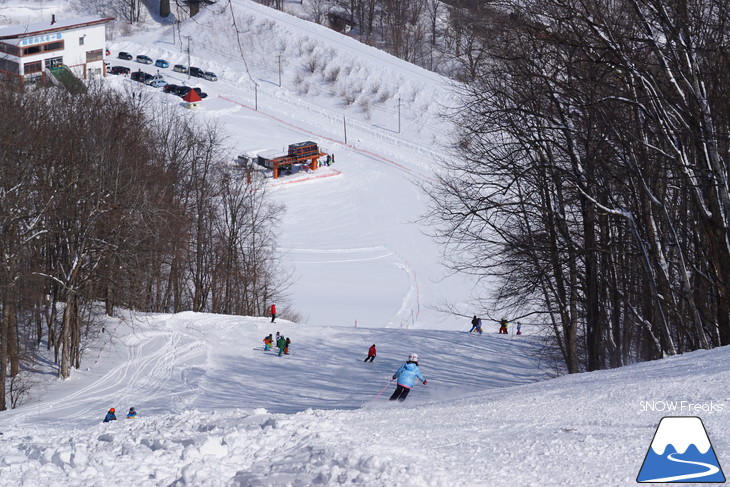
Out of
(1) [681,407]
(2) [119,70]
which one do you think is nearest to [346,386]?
(1) [681,407]

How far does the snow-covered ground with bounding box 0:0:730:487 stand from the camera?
8.18 m

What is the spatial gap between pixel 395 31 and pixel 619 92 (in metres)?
78.6

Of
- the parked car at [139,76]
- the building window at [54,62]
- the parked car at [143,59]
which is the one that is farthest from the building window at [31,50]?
the parked car at [143,59]

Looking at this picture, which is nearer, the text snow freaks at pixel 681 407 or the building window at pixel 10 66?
the text snow freaks at pixel 681 407

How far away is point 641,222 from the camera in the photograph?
50.1ft

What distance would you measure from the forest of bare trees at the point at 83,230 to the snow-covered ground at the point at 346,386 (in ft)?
6.14

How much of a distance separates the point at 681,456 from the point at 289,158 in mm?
51965

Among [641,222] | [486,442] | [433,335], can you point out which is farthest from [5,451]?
[433,335]

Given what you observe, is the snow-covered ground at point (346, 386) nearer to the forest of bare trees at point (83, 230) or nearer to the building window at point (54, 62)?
the forest of bare trees at point (83, 230)

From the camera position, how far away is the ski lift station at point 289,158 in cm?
5788

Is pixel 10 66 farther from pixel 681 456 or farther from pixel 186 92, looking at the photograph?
pixel 681 456

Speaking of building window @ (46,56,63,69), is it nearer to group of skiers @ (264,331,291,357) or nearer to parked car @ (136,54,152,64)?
parked car @ (136,54,152,64)

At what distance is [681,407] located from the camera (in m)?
8.80

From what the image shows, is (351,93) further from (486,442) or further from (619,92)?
(486,442)
